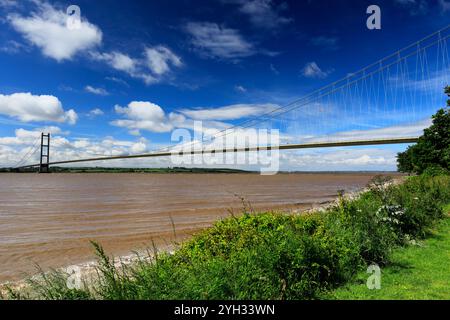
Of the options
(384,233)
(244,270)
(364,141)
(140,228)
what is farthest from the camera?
(364,141)

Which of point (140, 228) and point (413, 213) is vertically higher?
point (413, 213)

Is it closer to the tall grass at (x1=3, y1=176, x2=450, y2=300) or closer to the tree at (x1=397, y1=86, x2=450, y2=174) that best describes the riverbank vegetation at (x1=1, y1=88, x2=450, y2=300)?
the tall grass at (x1=3, y1=176, x2=450, y2=300)

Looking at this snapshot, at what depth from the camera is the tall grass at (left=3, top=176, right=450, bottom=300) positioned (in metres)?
3.84

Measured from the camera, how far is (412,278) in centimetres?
497

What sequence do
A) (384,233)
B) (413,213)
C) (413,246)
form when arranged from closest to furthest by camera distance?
(384,233), (413,246), (413,213)

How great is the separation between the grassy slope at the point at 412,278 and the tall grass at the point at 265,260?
24 centimetres

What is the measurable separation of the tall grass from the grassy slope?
0.24 metres

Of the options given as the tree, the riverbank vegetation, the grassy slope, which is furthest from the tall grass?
the tree

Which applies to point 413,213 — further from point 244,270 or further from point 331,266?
point 244,270

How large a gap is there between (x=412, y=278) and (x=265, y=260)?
Answer: 2469 millimetres

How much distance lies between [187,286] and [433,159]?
30691mm

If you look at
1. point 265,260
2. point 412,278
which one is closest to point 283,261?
point 265,260
